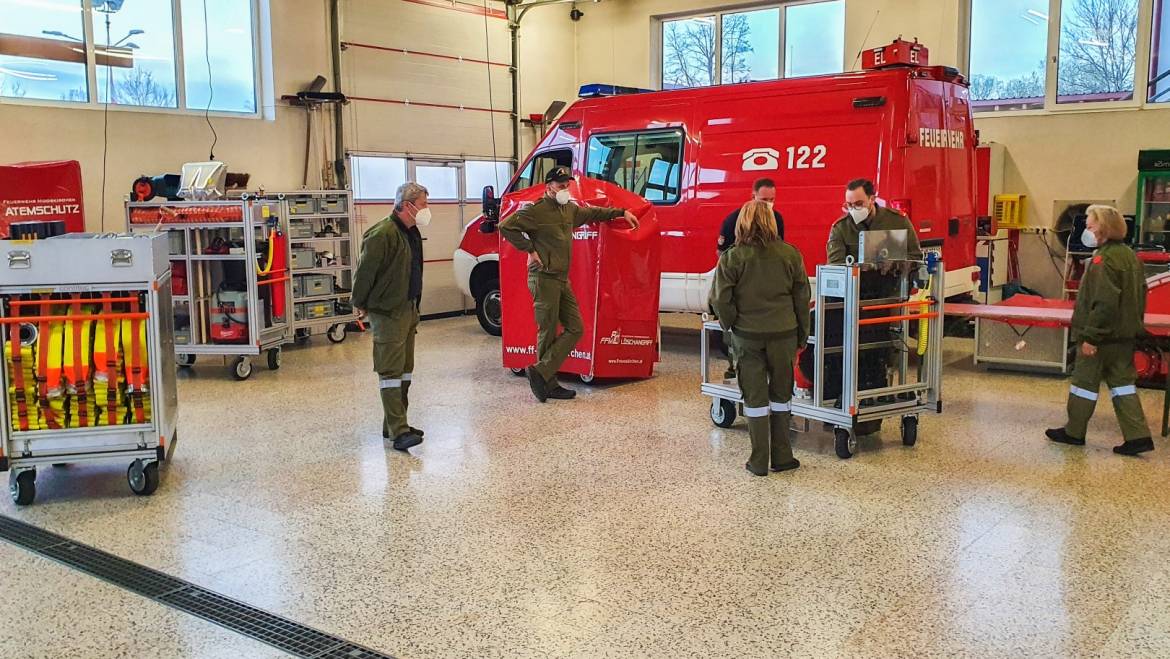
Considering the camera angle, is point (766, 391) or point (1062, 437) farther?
point (1062, 437)

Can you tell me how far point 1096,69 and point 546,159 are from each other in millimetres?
5991

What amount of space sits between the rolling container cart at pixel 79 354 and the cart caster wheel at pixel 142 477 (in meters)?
0.02

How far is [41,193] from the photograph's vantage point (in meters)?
8.16

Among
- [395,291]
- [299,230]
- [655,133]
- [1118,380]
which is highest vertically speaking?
[655,133]

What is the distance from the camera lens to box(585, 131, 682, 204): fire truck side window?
898cm

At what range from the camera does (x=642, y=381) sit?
800cm

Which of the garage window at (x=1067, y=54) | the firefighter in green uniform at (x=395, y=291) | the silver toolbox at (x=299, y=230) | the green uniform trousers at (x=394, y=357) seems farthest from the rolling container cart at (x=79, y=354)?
the garage window at (x=1067, y=54)

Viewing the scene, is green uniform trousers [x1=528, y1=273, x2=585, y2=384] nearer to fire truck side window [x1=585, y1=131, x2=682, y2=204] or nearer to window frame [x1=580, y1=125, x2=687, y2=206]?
window frame [x1=580, y1=125, x2=687, y2=206]

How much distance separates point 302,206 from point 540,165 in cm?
263

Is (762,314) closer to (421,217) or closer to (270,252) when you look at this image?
(421,217)

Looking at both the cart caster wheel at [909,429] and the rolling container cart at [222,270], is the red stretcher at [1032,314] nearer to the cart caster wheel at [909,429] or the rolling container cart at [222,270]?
the cart caster wheel at [909,429]

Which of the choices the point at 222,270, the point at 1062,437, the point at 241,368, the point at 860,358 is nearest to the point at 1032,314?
the point at 1062,437

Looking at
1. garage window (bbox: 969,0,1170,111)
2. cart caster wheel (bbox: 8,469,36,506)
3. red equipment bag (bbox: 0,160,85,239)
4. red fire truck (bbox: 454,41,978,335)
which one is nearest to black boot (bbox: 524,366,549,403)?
red fire truck (bbox: 454,41,978,335)

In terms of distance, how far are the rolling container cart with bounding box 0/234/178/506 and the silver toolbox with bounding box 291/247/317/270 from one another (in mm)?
4974
